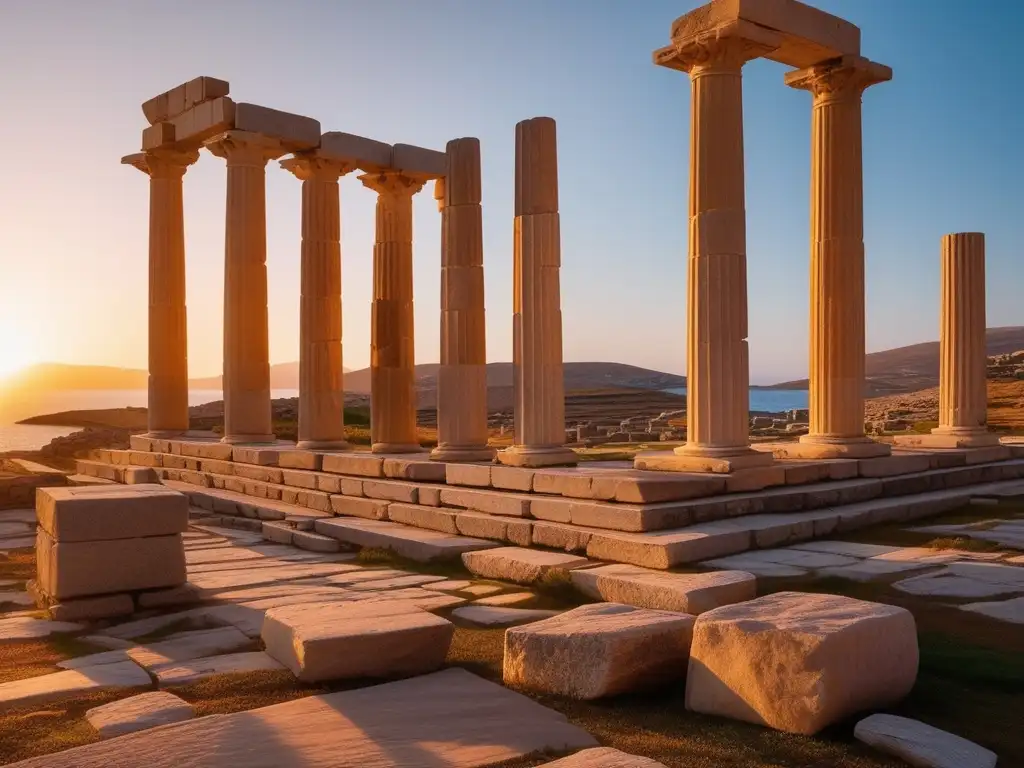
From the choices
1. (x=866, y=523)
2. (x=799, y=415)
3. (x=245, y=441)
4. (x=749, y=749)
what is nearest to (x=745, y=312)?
(x=866, y=523)

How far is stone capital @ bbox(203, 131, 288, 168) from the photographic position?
18.1 m

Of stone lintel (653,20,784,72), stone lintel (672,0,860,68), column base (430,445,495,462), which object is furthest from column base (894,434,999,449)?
stone lintel (653,20,784,72)

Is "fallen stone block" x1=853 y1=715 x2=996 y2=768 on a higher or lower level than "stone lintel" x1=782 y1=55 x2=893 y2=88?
lower

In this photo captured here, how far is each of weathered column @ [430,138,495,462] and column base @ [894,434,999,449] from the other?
26.7ft

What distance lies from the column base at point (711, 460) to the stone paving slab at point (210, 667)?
678cm

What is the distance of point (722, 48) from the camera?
11898mm

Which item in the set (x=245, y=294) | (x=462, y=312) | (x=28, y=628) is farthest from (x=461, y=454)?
(x=28, y=628)

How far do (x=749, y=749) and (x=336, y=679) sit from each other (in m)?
2.64

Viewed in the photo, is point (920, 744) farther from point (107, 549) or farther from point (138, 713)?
point (107, 549)

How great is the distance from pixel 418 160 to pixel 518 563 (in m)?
11.6

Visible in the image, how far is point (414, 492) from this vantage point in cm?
1375

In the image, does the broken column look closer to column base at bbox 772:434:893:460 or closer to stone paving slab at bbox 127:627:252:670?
stone paving slab at bbox 127:627:252:670

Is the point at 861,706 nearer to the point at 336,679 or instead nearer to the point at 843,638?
the point at 843,638

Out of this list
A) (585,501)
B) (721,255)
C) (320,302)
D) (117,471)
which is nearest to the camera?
(585,501)
